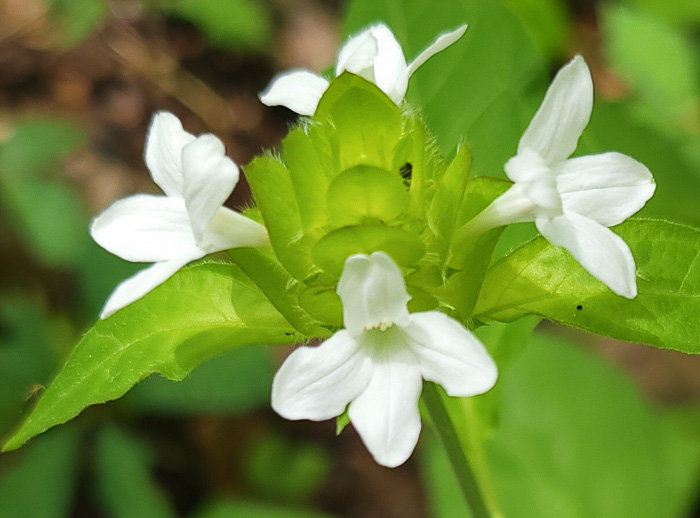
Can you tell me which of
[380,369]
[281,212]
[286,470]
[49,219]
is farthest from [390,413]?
[49,219]

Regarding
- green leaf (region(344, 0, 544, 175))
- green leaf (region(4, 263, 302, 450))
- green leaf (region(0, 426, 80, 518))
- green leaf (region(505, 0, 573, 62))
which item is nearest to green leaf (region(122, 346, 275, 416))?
green leaf (region(0, 426, 80, 518))

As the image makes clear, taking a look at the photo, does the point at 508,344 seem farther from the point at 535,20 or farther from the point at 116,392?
the point at 535,20

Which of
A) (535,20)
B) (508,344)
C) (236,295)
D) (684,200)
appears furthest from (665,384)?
(236,295)

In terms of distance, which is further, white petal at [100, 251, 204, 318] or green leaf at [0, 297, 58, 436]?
green leaf at [0, 297, 58, 436]

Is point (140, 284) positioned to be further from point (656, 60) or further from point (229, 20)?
point (229, 20)

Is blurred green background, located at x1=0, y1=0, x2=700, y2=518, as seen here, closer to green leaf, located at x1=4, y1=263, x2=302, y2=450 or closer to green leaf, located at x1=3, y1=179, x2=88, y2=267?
green leaf, located at x1=3, y1=179, x2=88, y2=267
